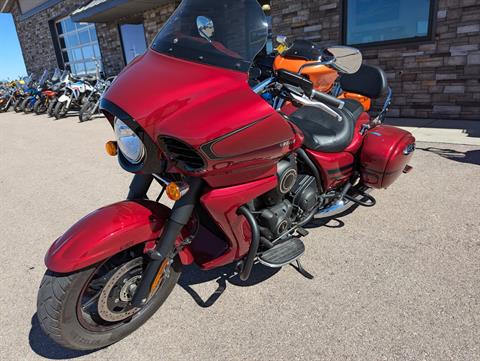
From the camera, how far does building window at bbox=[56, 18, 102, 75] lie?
16109 mm

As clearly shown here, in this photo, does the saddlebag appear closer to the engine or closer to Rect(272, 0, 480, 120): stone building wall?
Answer: the engine

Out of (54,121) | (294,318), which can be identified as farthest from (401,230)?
(54,121)

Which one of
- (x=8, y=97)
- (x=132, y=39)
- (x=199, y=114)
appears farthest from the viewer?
(x=8, y=97)

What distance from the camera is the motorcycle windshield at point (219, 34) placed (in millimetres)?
1718

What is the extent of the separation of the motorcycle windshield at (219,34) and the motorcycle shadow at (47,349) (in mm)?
1639

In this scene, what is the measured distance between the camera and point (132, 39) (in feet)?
45.2

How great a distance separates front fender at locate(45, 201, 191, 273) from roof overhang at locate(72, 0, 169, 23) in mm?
10371

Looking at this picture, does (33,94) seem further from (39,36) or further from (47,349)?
(47,349)

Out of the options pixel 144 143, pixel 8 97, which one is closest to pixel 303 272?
pixel 144 143

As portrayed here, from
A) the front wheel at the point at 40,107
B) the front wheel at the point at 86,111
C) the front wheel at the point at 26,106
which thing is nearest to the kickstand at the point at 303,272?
the front wheel at the point at 86,111

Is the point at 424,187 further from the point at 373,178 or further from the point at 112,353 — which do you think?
the point at 112,353

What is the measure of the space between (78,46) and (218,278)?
→ 59.7 feet

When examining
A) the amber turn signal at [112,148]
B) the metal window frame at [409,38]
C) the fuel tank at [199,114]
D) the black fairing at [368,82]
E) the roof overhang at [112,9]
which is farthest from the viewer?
the roof overhang at [112,9]

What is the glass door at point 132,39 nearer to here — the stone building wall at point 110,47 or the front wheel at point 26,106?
the stone building wall at point 110,47
